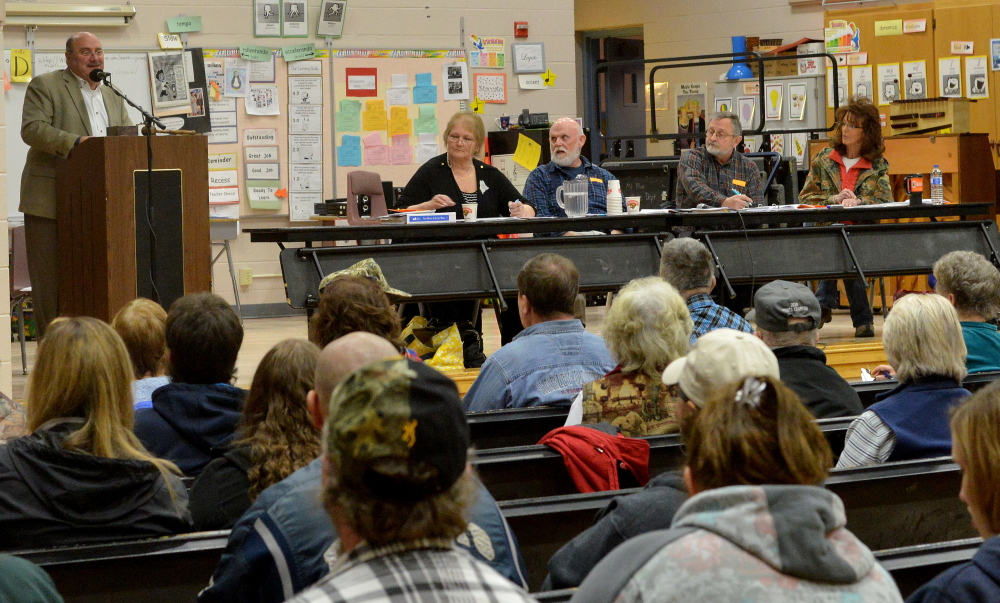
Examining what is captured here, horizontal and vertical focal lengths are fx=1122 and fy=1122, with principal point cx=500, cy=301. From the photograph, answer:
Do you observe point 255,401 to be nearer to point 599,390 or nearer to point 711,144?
point 599,390

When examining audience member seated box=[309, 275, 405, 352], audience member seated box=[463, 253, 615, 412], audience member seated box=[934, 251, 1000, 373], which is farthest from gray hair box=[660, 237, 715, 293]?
audience member seated box=[309, 275, 405, 352]

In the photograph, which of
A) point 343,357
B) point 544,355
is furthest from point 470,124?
point 343,357

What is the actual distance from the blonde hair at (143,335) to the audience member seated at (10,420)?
289 mm

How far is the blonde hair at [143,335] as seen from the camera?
2.77m

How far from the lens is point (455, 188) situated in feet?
18.6

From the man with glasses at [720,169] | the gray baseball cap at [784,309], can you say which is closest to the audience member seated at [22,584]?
the gray baseball cap at [784,309]

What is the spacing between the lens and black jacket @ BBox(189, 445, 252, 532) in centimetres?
197

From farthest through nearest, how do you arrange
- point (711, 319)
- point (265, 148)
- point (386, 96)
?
point (386, 96) → point (265, 148) → point (711, 319)

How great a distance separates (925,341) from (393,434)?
1.73 m

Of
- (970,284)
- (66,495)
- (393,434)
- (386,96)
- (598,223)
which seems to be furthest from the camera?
(386,96)

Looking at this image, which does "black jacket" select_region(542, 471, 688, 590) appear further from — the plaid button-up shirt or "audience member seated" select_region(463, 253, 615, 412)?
the plaid button-up shirt

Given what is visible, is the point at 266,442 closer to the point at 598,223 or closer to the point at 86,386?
the point at 86,386

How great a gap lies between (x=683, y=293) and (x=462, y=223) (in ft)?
5.24

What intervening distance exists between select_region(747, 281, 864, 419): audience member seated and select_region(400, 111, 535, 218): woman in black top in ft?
9.38
